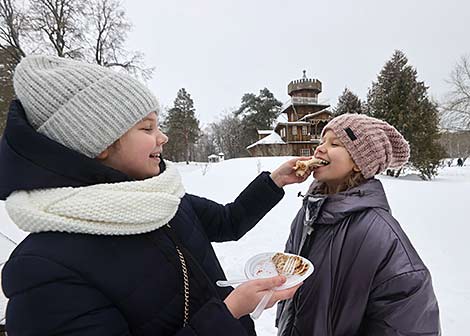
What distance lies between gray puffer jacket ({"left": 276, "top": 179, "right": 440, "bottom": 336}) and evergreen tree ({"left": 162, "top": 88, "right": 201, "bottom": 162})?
38268 millimetres

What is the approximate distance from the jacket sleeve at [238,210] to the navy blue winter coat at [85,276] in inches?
23.8

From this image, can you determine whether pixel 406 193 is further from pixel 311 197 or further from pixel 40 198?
pixel 40 198

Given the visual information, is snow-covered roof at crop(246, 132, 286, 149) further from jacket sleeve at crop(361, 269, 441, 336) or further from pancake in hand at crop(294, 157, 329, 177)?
jacket sleeve at crop(361, 269, 441, 336)

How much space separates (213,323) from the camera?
887 millimetres

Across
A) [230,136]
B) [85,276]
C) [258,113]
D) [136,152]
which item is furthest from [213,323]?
[230,136]

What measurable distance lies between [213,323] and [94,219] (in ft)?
1.67

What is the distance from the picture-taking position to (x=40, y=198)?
824 mm

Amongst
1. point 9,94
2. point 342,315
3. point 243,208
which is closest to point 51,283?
point 243,208

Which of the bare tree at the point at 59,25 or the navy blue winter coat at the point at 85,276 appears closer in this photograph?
the navy blue winter coat at the point at 85,276

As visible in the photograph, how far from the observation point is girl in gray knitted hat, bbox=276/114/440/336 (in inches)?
53.3

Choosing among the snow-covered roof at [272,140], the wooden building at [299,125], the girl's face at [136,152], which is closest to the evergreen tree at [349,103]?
the wooden building at [299,125]

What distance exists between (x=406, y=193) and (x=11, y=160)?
1219 cm

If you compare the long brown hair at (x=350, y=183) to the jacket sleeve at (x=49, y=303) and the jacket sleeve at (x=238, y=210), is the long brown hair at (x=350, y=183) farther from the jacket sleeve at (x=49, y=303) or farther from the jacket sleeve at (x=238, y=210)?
the jacket sleeve at (x=49, y=303)

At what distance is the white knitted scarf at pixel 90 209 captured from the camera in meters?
0.80
